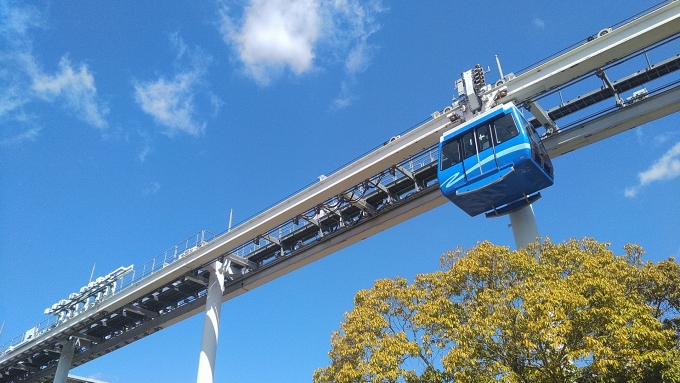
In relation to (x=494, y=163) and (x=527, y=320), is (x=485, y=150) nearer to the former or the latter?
(x=494, y=163)

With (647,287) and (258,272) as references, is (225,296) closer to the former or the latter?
(258,272)

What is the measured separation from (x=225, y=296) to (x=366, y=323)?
15.9m

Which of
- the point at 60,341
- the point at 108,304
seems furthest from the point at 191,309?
the point at 60,341

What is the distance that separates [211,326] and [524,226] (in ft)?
52.9

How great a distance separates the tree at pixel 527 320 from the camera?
33.6 feet

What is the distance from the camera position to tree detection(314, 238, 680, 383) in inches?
403

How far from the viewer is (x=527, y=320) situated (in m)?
10.6

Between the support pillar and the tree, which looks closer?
the tree

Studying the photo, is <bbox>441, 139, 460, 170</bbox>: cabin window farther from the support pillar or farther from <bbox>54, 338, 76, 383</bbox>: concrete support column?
<bbox>54, 338, 76, 383</bbox>: concrete support column

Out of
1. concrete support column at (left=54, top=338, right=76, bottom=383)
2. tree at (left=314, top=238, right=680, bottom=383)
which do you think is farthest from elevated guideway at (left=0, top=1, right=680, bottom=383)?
tree at (left=314, top=238, right=680, bottom=383)

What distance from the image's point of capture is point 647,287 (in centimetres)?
1245

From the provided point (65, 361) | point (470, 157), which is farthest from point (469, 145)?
point (65, 361)

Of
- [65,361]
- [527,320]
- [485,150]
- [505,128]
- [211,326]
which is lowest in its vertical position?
[527,320]

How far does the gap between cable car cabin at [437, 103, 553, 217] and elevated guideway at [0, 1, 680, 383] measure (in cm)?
230
